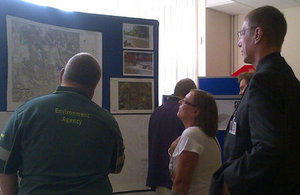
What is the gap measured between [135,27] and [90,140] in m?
1.20

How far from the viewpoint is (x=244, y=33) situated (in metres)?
1.33

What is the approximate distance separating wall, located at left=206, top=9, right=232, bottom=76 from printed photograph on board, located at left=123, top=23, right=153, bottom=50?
271 cm

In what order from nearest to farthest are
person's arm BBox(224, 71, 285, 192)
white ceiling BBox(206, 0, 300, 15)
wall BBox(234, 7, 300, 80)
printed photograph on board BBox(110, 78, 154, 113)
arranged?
1. person's arm BBox(224, 71, 285, 192)
2. printed photograph on board BBox(110, 78, 154, 113)
3. white ceiling BBox(206, 0, 300, 15)
4. wall BBox(234, 7, 300, 80)

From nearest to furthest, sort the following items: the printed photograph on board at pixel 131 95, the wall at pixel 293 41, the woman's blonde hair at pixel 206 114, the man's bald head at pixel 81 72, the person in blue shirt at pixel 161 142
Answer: the man's bald head at pixel 81 72, the woman's blonde hair at pixel 206 114, the printed photograph on board at pixel 131 95, the person in blue shirt at pixel 161 142, the wall at pixel 293 41

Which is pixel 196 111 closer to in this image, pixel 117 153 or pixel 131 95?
pixel 117 153

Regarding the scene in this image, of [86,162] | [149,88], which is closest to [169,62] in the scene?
[149,88]

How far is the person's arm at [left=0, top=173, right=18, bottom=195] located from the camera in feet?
4.40

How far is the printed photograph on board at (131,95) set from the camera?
7.38 feet

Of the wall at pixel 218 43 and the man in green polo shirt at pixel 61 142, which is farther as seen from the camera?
the wall at pixel 218 43

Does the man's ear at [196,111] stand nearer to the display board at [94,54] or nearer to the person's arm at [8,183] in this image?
the display board at [94,54]

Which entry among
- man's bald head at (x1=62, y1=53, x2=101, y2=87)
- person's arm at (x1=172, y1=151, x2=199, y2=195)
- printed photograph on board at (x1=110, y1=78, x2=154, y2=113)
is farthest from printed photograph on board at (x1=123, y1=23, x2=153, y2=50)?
person's arm at (x1=172, y1=151, x2=199, y2=195)

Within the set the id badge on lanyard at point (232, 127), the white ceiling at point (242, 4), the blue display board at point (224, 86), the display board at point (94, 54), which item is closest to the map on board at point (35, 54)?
the display board at point (94, 54)

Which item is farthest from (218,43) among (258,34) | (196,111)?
(258,34)

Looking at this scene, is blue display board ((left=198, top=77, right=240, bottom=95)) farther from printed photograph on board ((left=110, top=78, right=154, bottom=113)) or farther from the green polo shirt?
the green polo shirt
